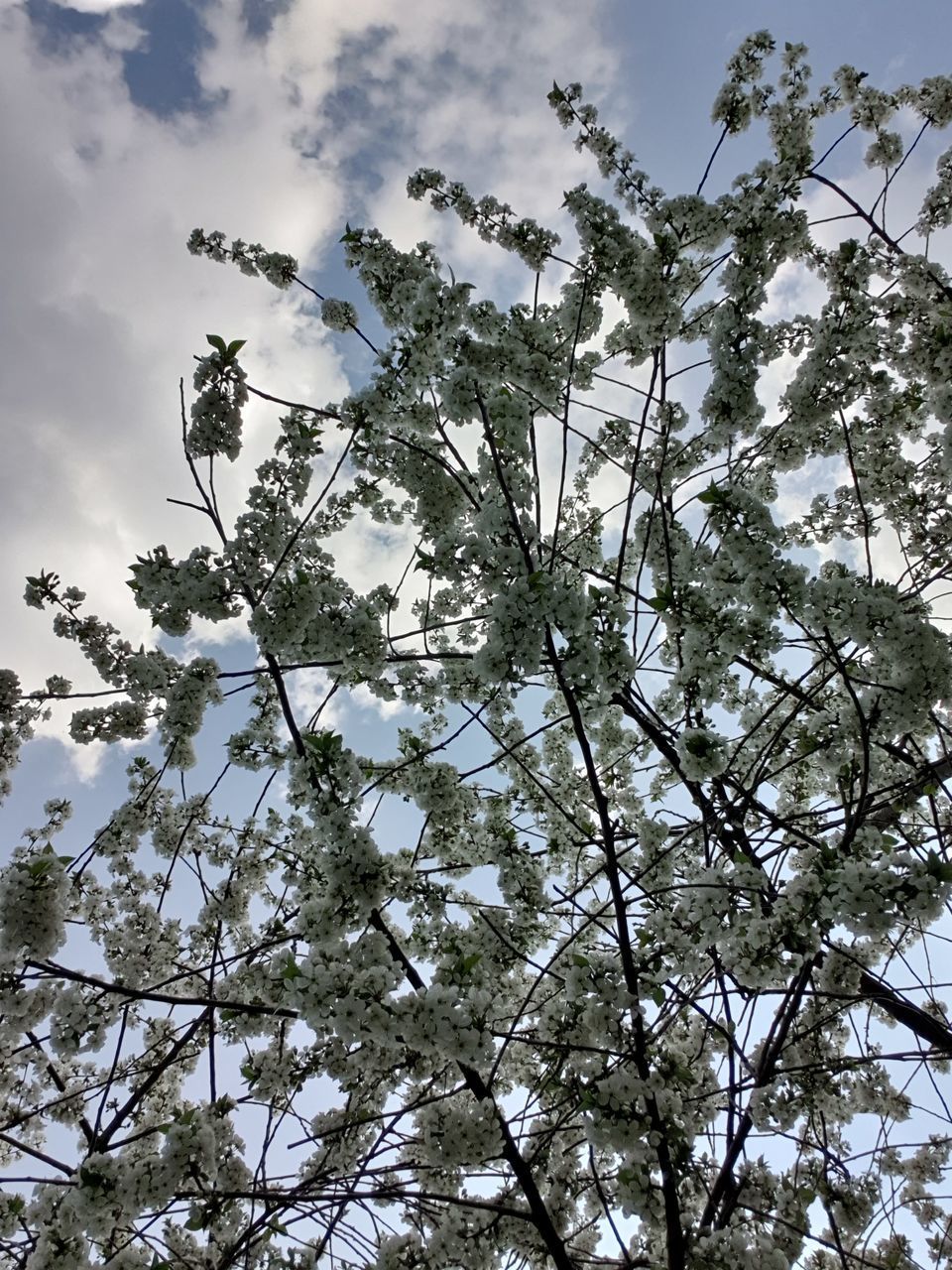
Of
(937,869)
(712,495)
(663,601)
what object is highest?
(712,495)

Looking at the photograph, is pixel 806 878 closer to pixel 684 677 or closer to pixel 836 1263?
pixel 684 677

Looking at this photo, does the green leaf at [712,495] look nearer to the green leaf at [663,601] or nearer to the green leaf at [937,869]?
the green leaf at [663,601]

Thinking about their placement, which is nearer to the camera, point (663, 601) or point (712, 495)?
point (712, 495)

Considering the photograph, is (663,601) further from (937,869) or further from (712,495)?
(937,869)

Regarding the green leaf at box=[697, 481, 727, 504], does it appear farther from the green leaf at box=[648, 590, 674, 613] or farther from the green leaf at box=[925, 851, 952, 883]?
the green leaf at box=[925, 851, 952, 883]

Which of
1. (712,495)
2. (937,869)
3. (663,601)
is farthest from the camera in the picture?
(663,601)

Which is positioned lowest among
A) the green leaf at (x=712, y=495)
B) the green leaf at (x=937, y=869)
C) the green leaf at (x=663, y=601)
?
the green leaf at (x=937, y=869)

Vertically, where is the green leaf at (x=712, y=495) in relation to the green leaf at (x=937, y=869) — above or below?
above

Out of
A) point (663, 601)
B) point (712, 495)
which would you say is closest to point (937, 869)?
point (663, 601)

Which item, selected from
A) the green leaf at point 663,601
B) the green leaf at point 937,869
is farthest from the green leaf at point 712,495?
the green leaf at point 937,869

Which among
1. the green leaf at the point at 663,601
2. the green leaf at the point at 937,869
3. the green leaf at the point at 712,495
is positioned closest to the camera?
the green leaf at the point at 937,869

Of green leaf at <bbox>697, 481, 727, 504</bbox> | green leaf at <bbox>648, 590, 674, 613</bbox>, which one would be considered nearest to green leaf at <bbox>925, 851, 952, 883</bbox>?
green leaf at <bbox>648, 590, 674, 613</bbox>

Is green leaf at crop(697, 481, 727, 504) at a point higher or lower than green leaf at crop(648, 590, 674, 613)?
higher

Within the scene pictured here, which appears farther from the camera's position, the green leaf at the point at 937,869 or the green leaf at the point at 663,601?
the green leaf at the point at 663,601
